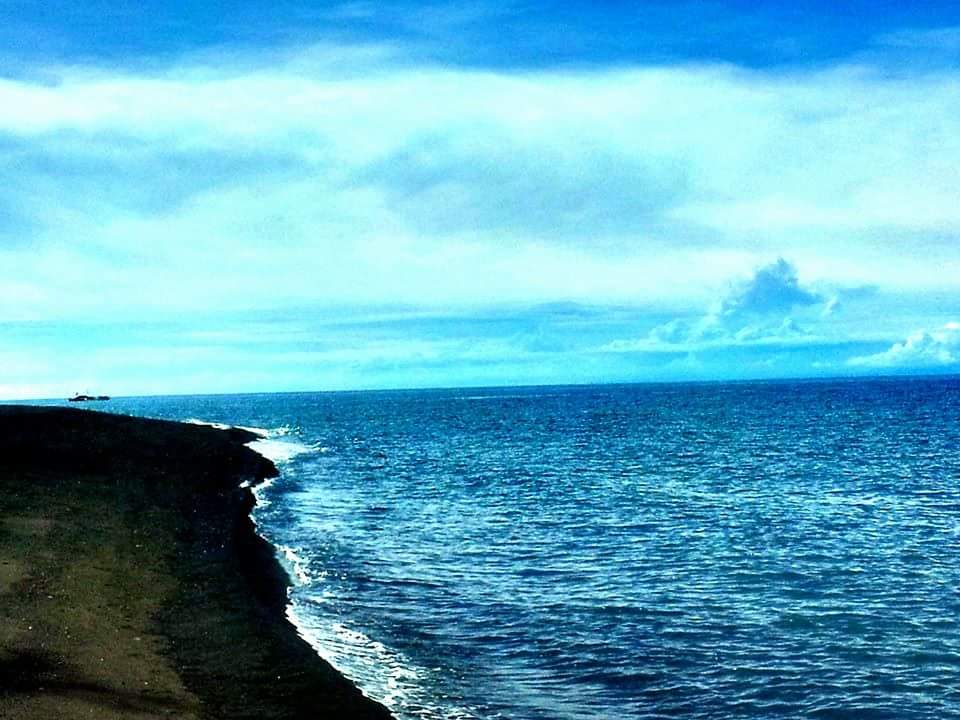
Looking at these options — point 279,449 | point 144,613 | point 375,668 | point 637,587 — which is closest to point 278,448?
point 279,449

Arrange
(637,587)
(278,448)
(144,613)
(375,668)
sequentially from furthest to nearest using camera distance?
(278,448)
(637,587)
(144,613)
(375,668)

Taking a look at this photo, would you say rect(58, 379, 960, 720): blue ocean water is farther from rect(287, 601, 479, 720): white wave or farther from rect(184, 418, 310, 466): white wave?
rect(184, 418, 310, 466): white wave

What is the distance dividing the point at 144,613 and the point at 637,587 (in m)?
14.5

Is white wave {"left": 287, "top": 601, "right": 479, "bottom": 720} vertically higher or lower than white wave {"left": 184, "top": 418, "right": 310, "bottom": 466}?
higher

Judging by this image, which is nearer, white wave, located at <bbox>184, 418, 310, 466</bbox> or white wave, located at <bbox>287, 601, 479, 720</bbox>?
white wave, located at <bbox>287, 601, 479, 720</bbox>

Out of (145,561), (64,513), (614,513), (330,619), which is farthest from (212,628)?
(614,513)

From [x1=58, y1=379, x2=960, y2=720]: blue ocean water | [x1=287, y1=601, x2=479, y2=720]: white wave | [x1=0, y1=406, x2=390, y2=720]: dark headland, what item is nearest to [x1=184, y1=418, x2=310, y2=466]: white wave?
[x1=58, y1=379, x2=960, y2=720]: blue ocean water

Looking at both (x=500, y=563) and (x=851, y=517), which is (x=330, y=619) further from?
(x=851, y=517)

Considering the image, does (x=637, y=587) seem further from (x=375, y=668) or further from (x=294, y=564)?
(x=294, y=564)

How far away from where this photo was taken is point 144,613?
2192cm

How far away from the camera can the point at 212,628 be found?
21.4 meters

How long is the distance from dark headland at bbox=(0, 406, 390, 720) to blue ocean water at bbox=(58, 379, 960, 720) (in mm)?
1563

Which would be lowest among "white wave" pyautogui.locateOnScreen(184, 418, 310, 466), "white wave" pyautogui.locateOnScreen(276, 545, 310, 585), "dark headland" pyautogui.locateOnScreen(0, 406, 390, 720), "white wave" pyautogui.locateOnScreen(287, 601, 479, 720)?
"white wave" pyautogui.locateOnScreen(184, 418, 310, 466)

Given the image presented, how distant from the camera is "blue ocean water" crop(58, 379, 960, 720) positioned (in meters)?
18.9
